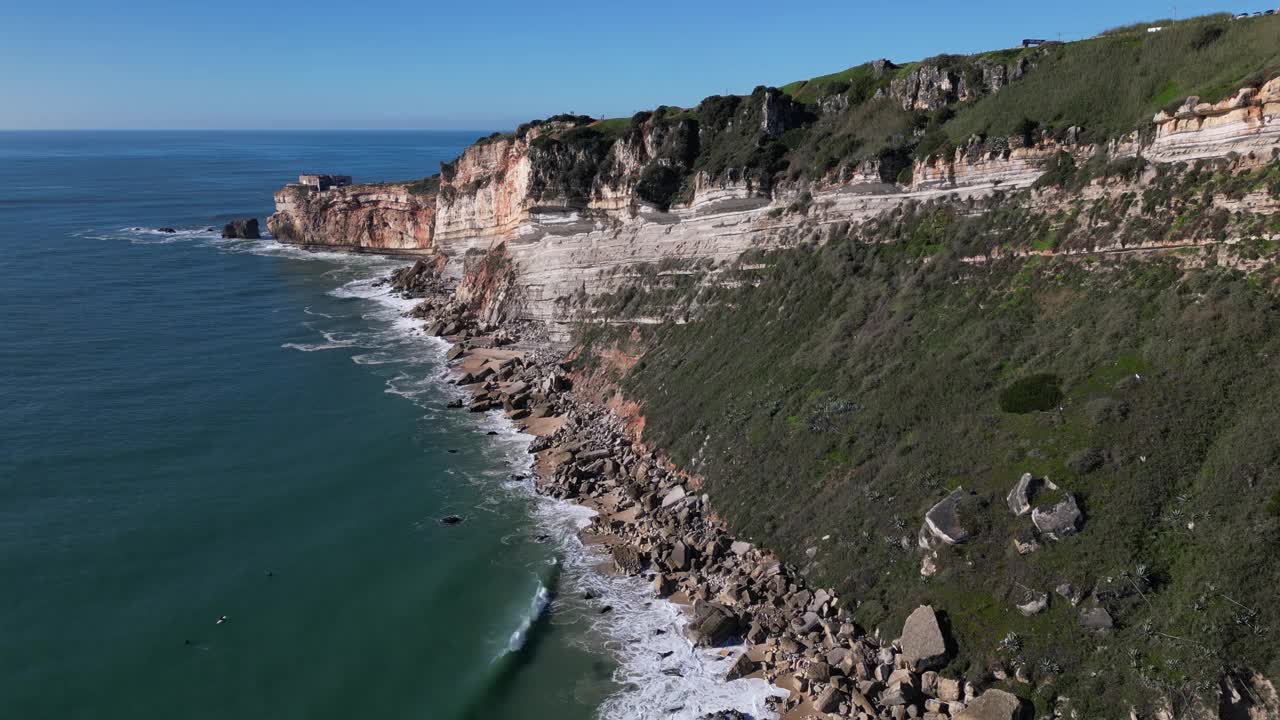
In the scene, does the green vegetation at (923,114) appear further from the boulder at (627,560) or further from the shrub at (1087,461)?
the boulder at (627,560)

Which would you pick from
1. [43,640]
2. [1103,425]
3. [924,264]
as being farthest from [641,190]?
[43,640]

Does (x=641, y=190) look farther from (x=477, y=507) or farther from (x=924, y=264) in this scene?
(x=477, y=507)

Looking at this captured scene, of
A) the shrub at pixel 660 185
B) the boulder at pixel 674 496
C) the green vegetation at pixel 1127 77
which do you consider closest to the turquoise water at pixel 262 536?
the boulder at pixel 674 496

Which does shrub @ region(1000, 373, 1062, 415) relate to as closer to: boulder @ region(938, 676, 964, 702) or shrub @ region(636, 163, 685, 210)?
boulder @ region(938, 676, 964, 702)

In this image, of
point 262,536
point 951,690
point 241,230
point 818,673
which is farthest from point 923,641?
point 241,230

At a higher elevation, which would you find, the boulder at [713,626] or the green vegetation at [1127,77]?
the green vegetation at [1127,77]


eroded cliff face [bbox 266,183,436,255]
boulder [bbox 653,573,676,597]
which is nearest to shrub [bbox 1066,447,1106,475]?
boulder [bbox 653,573,676,597]

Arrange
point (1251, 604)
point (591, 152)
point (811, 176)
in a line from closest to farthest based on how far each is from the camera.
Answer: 1. point (1251, 604)
2. point (811, 176)
3. point (591, 152)
